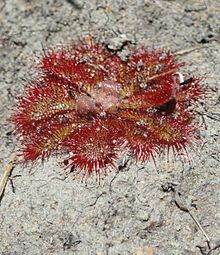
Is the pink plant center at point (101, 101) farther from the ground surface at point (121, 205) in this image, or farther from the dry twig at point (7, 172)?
the dry twig at point (7, 172)

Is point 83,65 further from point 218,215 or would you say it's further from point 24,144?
point 218,215

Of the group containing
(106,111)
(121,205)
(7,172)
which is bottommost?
(121,205)

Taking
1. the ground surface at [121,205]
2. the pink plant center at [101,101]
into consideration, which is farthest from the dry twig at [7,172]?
the pink plant center at [101,101]

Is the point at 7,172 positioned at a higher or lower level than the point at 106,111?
lower

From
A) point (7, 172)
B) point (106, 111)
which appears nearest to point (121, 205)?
point (106, 111)

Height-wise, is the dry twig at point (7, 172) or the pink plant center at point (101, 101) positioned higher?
the pink plant center at point (101, 101)

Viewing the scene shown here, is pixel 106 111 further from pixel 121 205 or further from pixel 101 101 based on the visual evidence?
pixel 121 205

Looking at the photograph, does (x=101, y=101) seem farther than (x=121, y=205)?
Yes

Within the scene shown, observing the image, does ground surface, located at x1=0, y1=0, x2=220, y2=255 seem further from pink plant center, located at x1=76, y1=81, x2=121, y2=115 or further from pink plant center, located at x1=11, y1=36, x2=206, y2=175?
pink plant center, located at x1=76, y1=81, x2=121, y2=115

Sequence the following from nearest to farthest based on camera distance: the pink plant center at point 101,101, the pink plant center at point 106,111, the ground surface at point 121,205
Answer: the ground surface at point 121,205 < the pink plant center at point 106,111 < the pink plant center at point 101,101
